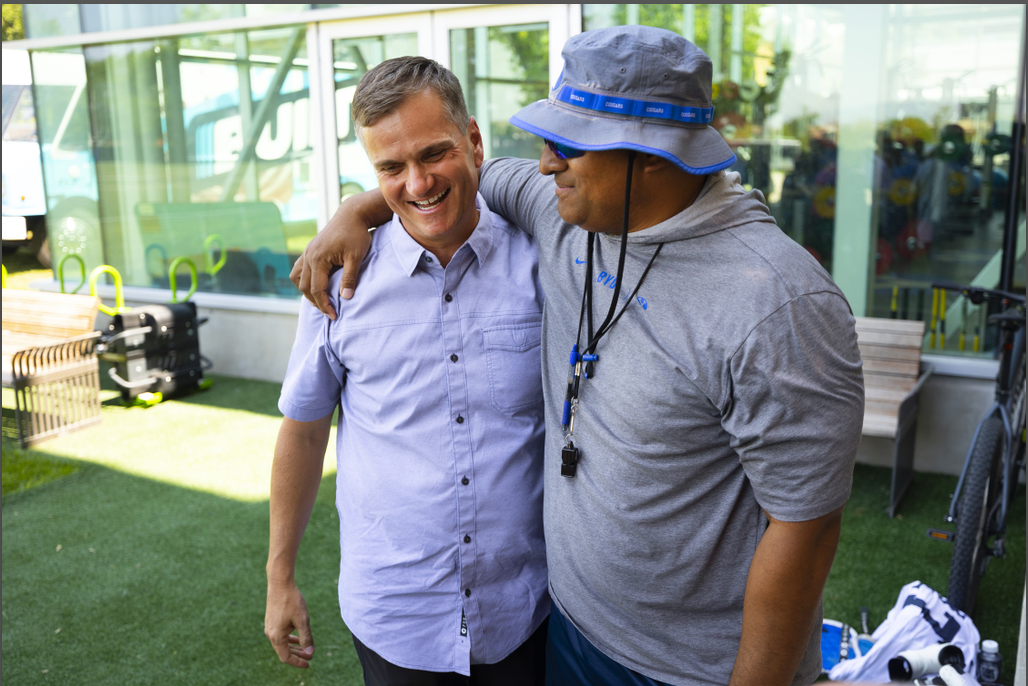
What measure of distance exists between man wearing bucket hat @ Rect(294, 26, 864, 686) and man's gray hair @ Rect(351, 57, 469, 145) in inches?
10.8

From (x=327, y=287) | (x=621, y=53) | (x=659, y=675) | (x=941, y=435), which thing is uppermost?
(x=621, y=53)

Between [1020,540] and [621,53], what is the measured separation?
3700 mm

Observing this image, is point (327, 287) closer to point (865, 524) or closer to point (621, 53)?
point (621, 53)

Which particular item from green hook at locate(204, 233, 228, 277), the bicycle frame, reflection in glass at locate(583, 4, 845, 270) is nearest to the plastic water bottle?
the bicycle frame

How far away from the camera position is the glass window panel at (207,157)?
6902 mm

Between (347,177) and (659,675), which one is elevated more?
(347,177)

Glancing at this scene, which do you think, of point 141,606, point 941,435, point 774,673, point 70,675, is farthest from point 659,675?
point 941,435

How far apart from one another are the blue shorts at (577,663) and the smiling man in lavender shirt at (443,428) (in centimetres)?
9

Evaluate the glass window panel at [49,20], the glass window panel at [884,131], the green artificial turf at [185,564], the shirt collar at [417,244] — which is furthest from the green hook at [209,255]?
the shirt collar at [417,244]

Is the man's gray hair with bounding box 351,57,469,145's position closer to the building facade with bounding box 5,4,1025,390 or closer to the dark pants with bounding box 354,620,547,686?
the dark pants with bounding box 354,620,547,686

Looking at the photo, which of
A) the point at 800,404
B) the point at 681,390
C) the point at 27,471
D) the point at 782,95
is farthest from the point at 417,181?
the point at 27,471

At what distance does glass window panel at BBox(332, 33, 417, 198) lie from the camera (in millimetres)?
6242

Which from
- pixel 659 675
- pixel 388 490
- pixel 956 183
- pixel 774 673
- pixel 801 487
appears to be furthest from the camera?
pixel 956 183

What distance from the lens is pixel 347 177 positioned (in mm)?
6625
